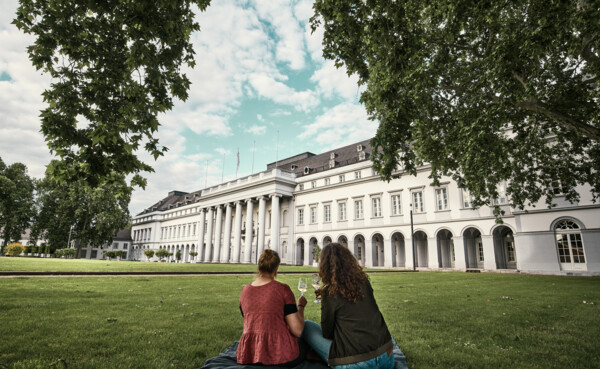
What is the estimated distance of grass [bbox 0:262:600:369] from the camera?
3807 millimetres

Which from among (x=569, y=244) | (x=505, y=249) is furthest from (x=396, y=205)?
(x=569, y=244)

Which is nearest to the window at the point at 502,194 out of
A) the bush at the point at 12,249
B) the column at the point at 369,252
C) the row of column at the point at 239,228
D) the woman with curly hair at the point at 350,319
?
the column at the point at 369,252

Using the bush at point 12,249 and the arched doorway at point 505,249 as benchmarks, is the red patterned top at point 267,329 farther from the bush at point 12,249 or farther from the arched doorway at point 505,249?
the bush at point 12,249

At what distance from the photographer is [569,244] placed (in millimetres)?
21656

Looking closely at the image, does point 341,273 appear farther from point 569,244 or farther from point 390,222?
point 390,222

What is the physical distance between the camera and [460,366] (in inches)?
146

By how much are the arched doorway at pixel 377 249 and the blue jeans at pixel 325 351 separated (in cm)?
3310

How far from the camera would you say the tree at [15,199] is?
42719mm

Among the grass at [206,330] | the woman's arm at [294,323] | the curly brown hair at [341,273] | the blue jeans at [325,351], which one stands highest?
the curly brown hair at [341,273]

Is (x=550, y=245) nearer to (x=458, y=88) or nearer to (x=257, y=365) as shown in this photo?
(x=458, y=88)

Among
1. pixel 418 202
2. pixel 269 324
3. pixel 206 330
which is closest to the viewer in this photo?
pixel 269 324

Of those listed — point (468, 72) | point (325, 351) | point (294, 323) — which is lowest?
point (325, 351)

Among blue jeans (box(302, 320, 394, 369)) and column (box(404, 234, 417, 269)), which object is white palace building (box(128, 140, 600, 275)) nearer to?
column (box(404, 234, 417, 269))

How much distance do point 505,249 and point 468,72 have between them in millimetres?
22796
